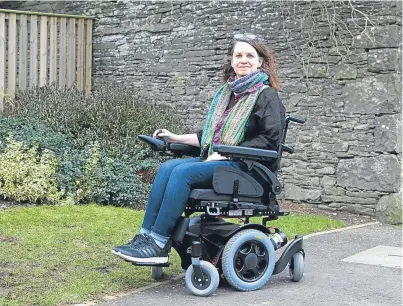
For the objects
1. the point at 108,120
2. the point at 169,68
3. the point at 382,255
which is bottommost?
the point at 382,255

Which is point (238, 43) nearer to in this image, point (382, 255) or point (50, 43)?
point (382, 255)

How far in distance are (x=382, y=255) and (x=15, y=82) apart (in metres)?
6.91

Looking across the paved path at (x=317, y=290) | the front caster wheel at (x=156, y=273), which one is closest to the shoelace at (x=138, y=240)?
the paved path at (x=317, y=290)

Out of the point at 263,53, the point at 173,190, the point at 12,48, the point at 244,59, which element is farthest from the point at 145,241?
the point at 12,48

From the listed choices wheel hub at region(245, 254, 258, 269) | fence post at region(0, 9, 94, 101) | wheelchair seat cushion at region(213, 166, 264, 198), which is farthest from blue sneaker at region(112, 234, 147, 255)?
fence post at region(0, 9, 94, 101)

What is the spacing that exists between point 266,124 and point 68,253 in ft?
6.27

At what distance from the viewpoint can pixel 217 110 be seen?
16.3ft

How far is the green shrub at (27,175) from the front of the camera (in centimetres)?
788

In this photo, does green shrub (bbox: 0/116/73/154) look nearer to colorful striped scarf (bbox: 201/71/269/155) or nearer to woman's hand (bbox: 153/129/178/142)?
woman's hand (bbox: 153/129/178/142)

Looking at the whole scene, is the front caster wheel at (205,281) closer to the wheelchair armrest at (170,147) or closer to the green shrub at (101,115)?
the wheelchair armrest at (170,147)

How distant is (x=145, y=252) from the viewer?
4453 millimetres

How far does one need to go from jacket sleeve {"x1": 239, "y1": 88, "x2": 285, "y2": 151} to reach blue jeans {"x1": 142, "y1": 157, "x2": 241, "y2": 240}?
0.69 feet

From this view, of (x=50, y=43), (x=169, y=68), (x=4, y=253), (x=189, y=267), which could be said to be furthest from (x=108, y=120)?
(x=189, y=267)

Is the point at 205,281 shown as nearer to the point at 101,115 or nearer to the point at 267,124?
the point at 267,124
